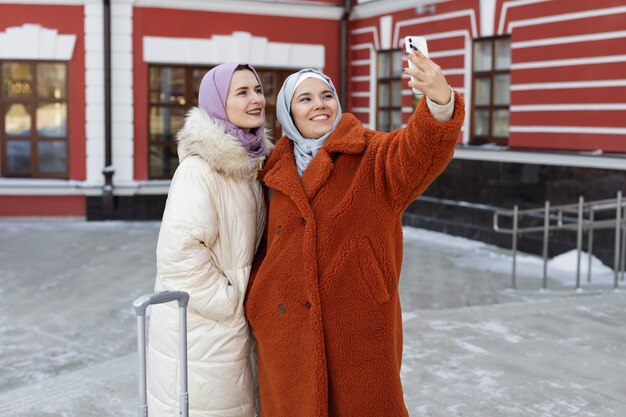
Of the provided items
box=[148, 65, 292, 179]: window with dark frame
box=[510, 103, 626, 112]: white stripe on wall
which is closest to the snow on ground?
box=[510, 103, 626, 112]: white stripe on wall

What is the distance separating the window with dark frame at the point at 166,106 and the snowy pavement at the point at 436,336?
3096 mm

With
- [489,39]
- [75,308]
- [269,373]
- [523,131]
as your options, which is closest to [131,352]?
[75,308]

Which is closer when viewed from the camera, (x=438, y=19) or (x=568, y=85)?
(x=568, y=85)

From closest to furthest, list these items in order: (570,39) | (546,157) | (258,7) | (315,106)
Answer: (315,106), (570,39), (546,157), (258,7)

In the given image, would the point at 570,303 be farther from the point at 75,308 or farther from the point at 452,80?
the point at 452,80

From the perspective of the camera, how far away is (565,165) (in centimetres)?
944

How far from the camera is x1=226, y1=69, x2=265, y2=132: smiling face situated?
279cm

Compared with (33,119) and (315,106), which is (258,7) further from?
(315,106)

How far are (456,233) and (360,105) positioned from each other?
3250 mm

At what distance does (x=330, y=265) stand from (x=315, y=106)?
52 cm

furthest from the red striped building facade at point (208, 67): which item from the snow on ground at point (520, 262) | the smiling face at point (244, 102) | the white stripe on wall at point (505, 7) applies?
the smiling face at point (244, 102)

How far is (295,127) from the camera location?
8.91 feet

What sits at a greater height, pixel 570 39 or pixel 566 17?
pixel 566 17

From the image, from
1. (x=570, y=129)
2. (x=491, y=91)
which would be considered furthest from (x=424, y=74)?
(x=491, y=91)
